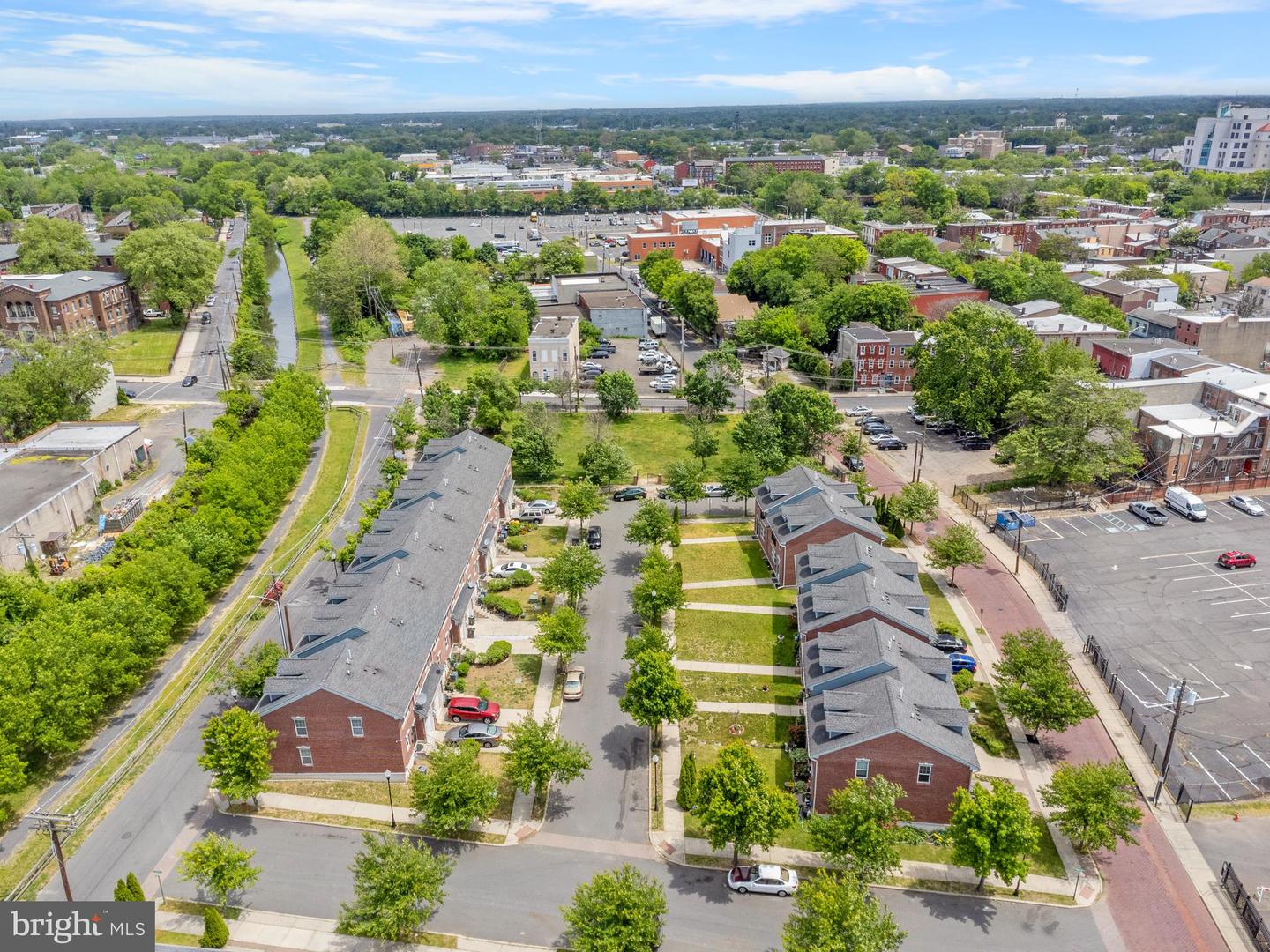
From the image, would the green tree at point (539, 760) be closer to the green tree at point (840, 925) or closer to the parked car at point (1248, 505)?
the green tree at point (840, 925)

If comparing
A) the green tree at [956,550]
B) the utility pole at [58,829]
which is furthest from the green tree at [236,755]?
the green tree at [956,550]

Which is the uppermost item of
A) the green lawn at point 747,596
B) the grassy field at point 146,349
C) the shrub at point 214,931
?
the grassy field at point 146,349

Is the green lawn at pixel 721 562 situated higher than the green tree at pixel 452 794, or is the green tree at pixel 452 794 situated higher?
the green tree at pixel 452 794

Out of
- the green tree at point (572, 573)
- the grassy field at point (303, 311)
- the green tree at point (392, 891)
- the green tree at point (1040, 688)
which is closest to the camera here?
the green tree at point (392, 891)

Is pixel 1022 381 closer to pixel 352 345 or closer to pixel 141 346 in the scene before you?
pixel 352 345

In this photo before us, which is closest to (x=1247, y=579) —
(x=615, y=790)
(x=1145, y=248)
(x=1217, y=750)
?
(x=1217, y=750)

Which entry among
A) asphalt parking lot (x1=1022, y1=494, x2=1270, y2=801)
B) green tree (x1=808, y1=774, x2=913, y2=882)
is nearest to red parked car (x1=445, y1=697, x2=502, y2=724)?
green tree (x1=808, y1=774, x2=913, y2=882)

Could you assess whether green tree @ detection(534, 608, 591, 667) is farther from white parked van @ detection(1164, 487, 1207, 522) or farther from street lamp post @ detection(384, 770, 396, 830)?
white parked van @ detection(1164, 487, 1207, 522)

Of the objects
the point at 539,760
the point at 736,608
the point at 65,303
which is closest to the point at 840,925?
the point at 539,760
